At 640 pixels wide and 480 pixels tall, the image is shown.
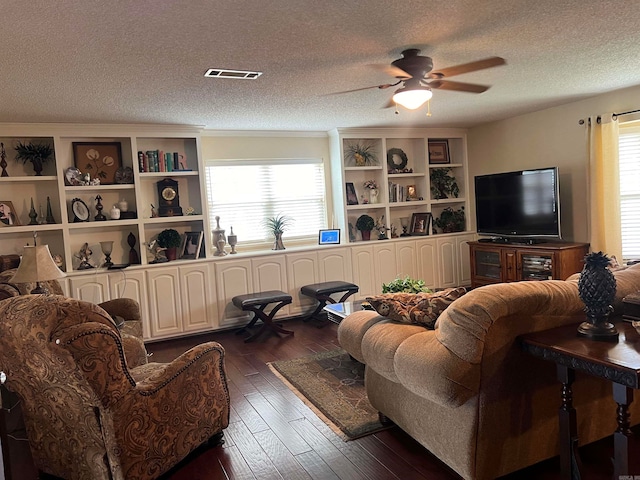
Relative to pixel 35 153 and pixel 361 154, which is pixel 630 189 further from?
pixel 35 153

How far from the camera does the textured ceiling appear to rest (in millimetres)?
2297

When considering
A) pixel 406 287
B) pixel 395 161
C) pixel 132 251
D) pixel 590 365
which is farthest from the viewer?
pixel 395 161

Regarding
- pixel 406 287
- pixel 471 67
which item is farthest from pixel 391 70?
pixel 406 287

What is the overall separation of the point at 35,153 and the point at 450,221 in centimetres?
515

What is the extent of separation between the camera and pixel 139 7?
2.14 meters

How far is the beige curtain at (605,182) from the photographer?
4.73 metres

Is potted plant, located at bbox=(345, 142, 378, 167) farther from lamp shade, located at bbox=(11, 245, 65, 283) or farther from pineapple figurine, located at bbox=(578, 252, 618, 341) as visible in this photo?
pineapple figurine, located at bbox=(578, 252, 618, 341)

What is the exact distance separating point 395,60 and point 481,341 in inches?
80.0

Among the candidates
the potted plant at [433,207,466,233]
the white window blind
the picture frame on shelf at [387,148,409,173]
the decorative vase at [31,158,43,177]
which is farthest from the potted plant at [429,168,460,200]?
the decorative vase at [31,158,43,177]

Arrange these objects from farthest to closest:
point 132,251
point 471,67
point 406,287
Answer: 1. point 132,251
2. point 406,287
3. point 471,67

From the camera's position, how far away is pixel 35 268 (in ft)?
10.6

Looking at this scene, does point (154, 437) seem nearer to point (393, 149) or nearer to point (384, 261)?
point (384, 261)

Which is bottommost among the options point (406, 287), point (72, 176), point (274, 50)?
point (406, 287)

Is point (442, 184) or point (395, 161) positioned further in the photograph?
point (442, 184)
